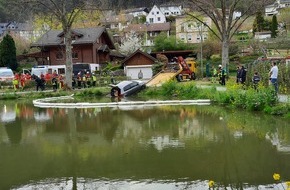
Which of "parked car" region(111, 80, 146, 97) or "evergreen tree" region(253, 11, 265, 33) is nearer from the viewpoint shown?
"parked car" region(111, 80, 146, 97)

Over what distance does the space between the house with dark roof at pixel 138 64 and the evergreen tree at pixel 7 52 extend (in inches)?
656

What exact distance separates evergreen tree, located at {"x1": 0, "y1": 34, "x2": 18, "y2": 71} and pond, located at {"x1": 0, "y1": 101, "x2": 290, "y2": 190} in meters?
40.2

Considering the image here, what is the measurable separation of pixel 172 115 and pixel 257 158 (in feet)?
26.1

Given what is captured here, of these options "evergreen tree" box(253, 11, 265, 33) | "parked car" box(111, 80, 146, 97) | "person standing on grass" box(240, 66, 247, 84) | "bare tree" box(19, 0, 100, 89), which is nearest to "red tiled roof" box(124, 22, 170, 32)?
"evergreen tree" box(253, 11, 265, 33)

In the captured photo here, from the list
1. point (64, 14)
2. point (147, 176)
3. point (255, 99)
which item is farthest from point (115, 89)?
point (147, 176)

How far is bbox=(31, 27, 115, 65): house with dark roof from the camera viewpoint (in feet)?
174

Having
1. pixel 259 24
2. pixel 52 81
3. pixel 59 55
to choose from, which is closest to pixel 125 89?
pixel 52 81

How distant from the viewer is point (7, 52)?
53812mm

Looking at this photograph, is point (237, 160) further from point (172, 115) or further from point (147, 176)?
point (172, 115)

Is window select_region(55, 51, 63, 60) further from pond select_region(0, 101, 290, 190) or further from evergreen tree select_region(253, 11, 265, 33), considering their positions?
pond select_region(0, 101, 290, 190)

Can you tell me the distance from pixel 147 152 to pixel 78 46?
1826 inches

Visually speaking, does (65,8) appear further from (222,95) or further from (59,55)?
(59,55)

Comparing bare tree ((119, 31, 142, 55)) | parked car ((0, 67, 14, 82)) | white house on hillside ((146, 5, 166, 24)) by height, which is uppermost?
white house on hillside ((146, 5, 166, 24))

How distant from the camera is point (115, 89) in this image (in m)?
26.2
